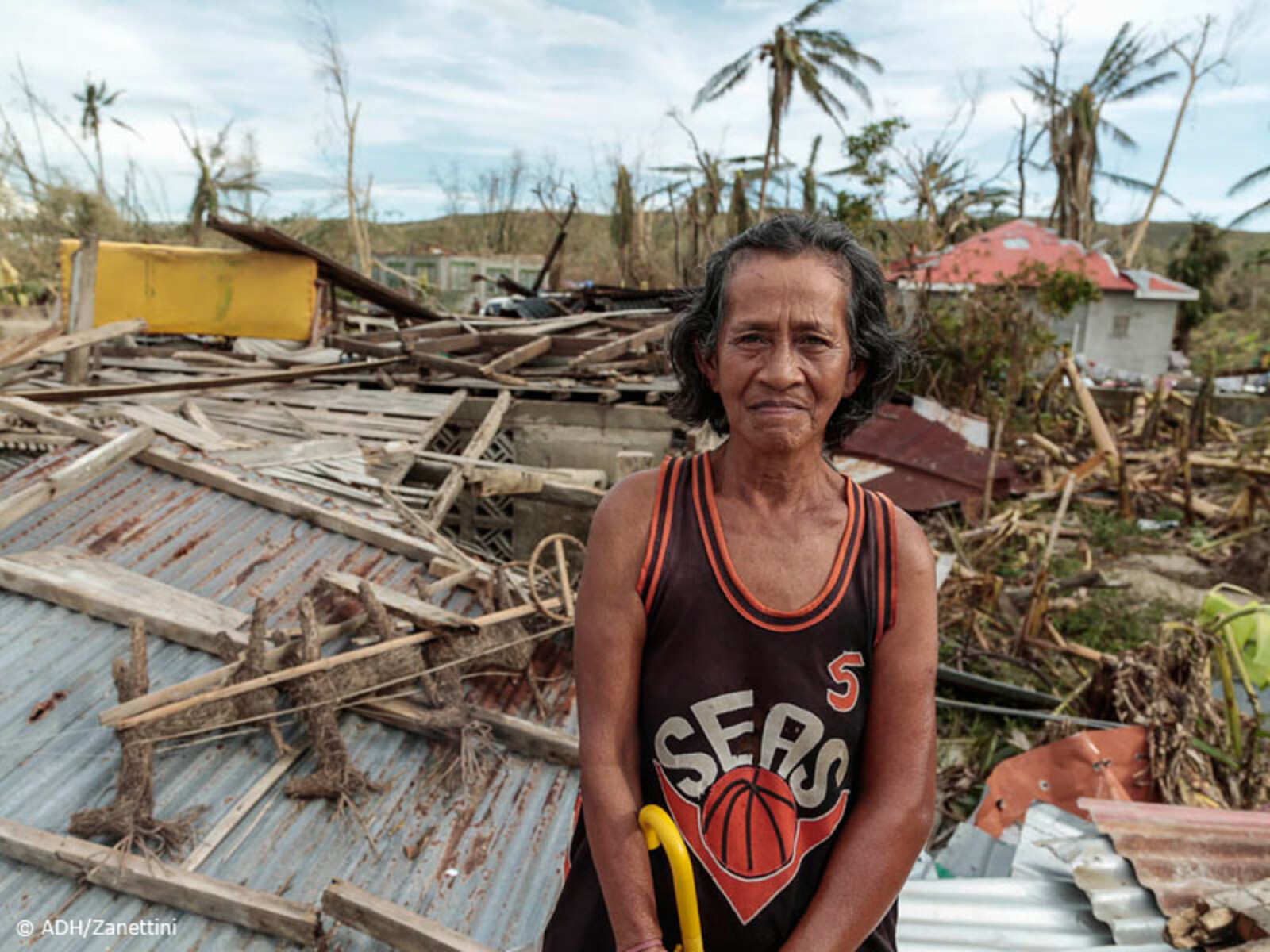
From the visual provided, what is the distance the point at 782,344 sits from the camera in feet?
4.21

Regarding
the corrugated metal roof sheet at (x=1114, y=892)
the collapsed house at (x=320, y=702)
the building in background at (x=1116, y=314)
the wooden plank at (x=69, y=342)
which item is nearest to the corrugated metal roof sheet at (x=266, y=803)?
the collapsed house at (x=320, y=702)

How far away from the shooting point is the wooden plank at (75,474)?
14.0ft

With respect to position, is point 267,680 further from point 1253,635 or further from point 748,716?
point 1253,635

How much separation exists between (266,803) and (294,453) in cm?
350

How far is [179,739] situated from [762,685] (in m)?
3.06

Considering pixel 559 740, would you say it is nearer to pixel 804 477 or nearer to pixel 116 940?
pixel 116 940

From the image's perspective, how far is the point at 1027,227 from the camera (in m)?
22.8

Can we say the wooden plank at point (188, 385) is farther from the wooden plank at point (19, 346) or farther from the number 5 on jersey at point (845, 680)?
the number 5 on jersey at point (845, 680)

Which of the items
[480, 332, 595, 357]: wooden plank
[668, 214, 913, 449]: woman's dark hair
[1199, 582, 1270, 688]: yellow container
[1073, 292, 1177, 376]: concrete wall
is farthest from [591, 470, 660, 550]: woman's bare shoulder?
[1073, 292, 1177, 376]: concrete wall

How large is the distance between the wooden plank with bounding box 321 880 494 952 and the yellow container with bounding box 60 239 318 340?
8485mm

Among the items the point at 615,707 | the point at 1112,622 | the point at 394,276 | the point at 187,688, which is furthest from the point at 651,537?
the point at 394,276

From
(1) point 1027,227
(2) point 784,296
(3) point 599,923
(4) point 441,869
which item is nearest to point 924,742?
(3) point 599,923

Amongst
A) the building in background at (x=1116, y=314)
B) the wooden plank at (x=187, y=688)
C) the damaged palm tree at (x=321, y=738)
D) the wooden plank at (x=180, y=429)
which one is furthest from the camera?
the building in background at (x=1116, y=314)

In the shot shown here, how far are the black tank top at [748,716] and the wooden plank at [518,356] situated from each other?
7.49 meters
